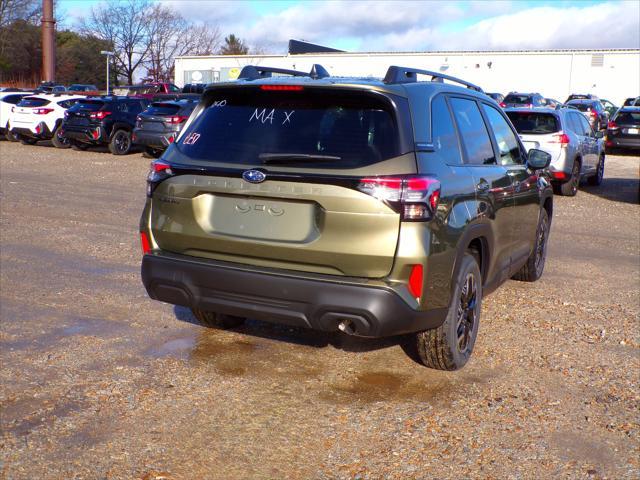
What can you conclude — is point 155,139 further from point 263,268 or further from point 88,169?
point 263,268

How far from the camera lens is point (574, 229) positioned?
1115 centimetres

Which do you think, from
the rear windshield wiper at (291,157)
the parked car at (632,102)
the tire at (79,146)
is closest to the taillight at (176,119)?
the tire at (79,146)

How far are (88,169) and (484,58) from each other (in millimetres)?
41900

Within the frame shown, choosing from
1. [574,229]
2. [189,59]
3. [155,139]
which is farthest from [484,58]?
[574,229]

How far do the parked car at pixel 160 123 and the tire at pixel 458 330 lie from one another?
49.8 feet

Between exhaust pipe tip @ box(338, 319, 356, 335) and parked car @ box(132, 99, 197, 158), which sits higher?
parked car @ box(132, 99, 197, 158)

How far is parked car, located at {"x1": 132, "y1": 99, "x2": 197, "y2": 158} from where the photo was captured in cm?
1950

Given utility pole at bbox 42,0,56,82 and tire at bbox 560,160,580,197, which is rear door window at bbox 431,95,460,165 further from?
utility pole at bbox 42,0,56,82

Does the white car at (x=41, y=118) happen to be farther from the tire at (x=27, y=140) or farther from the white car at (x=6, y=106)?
the white car at (x=6, y=106)

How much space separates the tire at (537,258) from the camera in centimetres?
726

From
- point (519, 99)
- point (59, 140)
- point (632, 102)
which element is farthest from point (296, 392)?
point (632, 102)

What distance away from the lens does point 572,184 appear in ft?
48.8

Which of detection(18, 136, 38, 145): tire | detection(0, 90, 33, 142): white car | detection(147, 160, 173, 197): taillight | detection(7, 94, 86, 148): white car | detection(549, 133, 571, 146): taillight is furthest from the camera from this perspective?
detection(0, 90, 33, 142): white car

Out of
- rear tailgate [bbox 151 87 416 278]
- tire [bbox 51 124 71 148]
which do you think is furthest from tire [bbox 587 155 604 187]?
tire [bbox 51 124 71 148]
